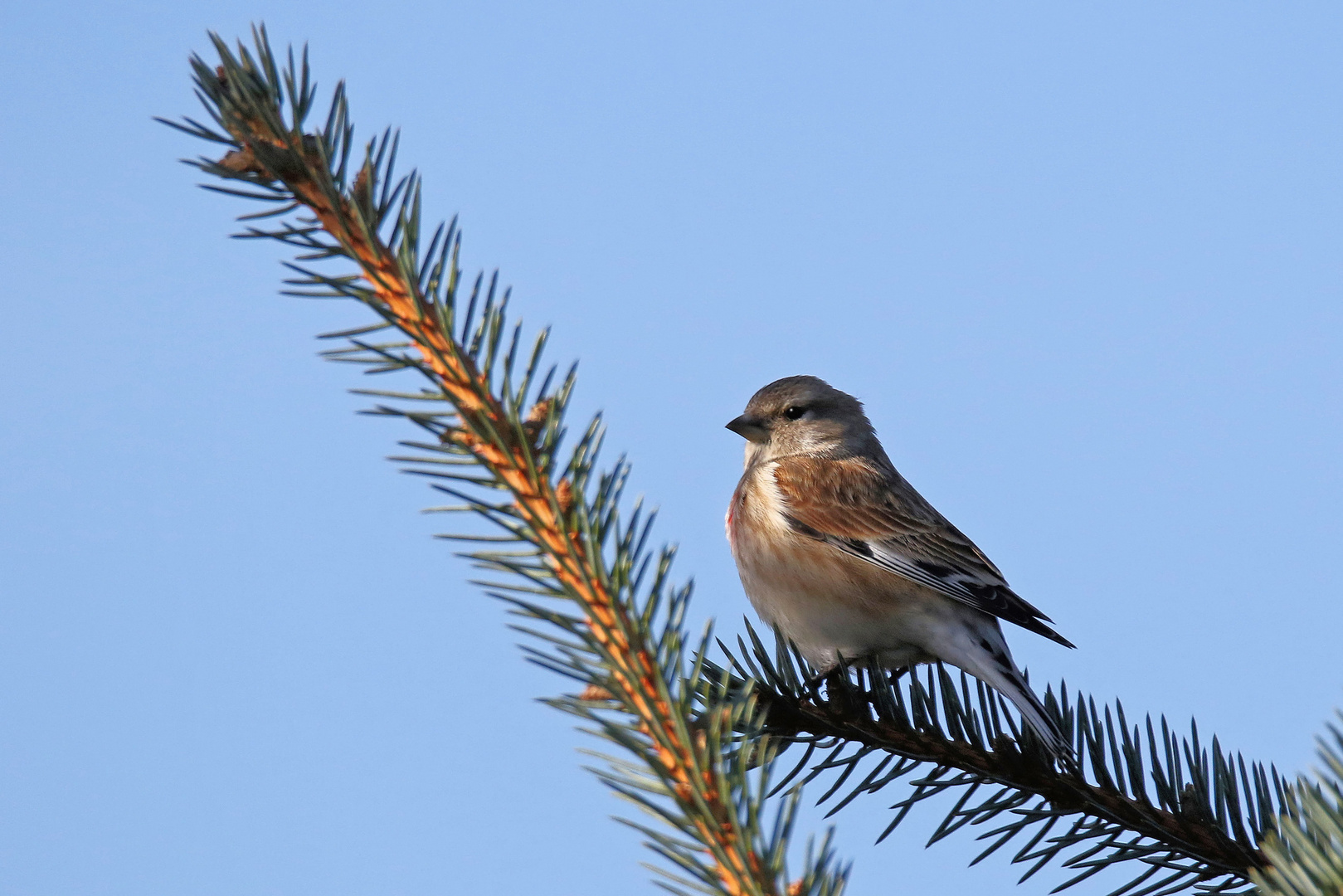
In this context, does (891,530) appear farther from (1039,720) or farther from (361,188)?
(361,188)

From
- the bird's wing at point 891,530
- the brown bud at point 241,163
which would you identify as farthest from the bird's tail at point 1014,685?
the brown bud at point 241,163

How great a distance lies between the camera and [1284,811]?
218 cm

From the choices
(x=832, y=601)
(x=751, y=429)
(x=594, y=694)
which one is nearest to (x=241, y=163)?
(x=594, y=694)

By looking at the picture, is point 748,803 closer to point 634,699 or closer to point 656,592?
point 634,699

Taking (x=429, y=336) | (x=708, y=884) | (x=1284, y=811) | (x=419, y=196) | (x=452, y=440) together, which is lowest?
(x=708, y=884)

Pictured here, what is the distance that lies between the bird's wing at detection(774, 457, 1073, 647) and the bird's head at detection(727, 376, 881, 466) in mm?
238

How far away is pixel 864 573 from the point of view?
4770mm

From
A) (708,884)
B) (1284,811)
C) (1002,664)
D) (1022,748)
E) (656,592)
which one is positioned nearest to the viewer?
(708,884)

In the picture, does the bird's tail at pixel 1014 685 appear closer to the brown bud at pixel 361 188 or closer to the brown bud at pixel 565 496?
the brown bud at pixel 565 496

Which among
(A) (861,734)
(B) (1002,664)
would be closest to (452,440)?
(A) (861,734)

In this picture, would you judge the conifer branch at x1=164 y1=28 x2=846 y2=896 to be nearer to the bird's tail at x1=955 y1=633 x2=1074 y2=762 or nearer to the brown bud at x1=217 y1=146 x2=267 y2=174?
the brown bud at x1=217 y1=146 x2=267 y2=174

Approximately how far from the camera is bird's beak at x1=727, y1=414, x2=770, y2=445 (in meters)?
6.03

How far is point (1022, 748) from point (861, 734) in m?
0.37

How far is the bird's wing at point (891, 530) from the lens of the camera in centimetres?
448
